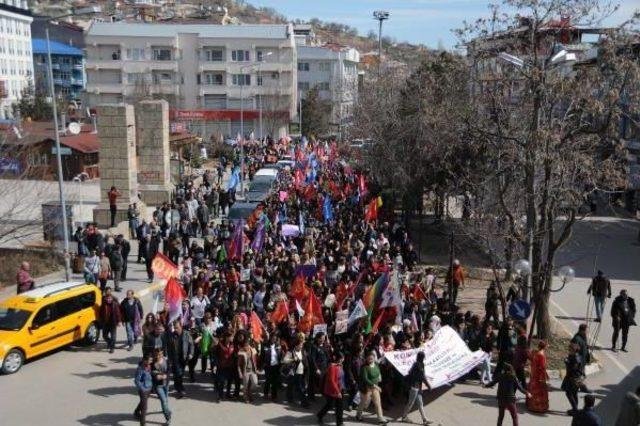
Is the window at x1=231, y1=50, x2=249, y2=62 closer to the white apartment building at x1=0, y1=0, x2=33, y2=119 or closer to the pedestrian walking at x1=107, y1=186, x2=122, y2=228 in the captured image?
the white apartment building at x1=0, y1=0, x2=33, y2=119

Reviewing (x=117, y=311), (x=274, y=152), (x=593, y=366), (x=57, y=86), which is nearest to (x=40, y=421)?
(x=117, y=311)

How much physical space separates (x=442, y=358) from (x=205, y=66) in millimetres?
68969

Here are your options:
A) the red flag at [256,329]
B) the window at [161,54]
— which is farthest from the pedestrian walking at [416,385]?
the window at [161,54]

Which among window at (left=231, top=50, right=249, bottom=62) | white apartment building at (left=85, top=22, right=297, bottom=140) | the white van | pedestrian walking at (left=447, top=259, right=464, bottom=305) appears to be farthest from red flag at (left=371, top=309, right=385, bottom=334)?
window at (left=231, top=50, right=249, bottom=62)

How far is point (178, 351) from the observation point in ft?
43.1

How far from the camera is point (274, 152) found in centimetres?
5541

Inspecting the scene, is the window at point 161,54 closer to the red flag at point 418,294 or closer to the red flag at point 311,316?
the red flag at point 418,294

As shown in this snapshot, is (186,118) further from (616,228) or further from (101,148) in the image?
(616,228)

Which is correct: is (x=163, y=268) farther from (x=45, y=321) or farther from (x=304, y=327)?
(x=304, y=327)

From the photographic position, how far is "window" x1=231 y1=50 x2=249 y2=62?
7781cm

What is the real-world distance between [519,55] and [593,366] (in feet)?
23.8

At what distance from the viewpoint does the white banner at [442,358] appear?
1252cm

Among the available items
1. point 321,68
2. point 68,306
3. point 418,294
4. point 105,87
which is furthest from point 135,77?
point 418,294

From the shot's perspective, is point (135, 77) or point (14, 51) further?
point (14, 51)
